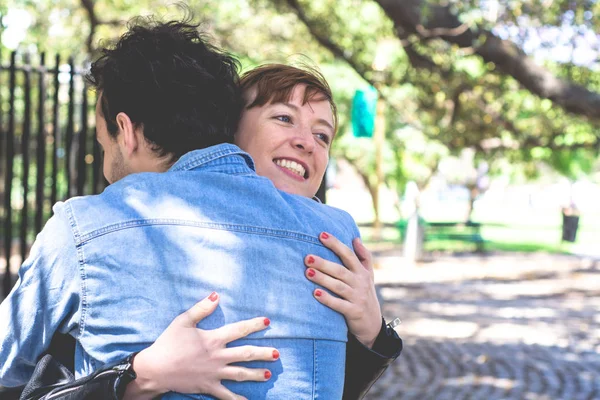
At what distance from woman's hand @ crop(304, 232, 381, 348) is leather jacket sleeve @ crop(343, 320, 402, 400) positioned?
3 cm

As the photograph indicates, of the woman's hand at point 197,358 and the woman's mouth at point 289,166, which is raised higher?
the woman's mouth at point 289,166

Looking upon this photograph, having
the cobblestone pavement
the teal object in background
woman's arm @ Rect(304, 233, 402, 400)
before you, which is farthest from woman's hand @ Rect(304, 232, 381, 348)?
the teal object in background

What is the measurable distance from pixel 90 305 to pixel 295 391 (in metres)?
0.50

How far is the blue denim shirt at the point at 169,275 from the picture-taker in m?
1.58

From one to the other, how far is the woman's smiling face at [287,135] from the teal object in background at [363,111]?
7570mm

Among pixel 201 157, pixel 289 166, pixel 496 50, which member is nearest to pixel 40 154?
pixel 289 166

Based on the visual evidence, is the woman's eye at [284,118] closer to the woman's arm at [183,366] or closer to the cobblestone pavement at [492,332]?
the woman's arm at [183,366]

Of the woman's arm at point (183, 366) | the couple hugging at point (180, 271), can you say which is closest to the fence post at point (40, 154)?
the couple hugging at point (180, 271)

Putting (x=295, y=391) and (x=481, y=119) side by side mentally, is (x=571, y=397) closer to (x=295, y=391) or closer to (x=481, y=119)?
(x=295, y=391)

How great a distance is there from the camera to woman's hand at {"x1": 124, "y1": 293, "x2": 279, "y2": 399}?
62.4 inches

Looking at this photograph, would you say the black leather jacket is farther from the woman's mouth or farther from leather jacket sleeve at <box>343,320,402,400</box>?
the woman's mouth

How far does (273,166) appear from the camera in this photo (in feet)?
7.15

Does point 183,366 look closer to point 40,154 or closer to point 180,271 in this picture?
point 180,271

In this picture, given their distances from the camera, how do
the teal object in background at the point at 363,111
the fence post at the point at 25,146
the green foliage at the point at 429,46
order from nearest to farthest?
the fence post at the point at 25,146 < the green foliage at the point at 429,46 < the teal object in background at the point at 363,111
